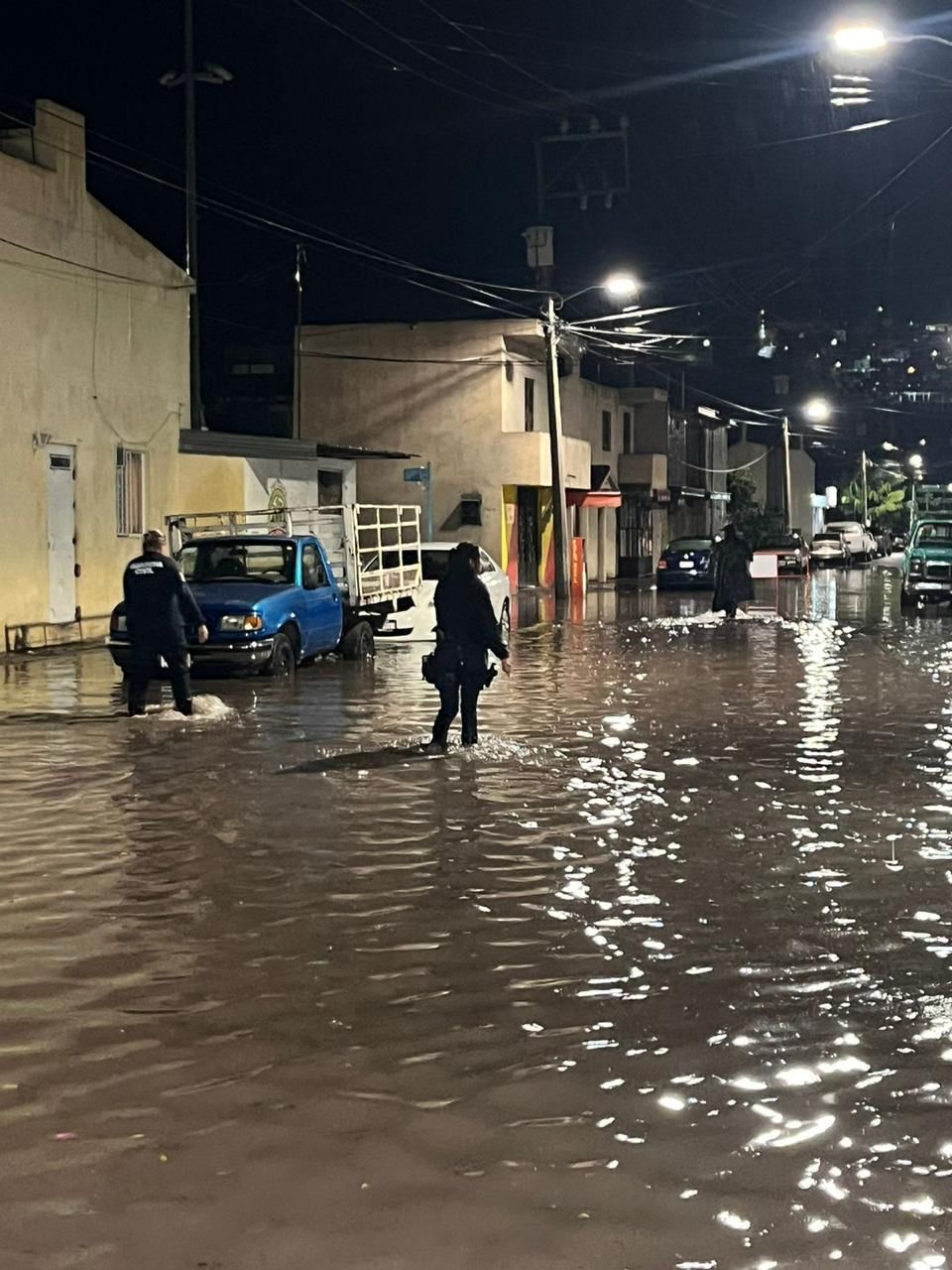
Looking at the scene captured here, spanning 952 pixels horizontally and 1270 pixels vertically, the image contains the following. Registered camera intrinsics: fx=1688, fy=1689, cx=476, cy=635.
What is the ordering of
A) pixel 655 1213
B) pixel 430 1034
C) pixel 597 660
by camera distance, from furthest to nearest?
pixel 597 660
pixel 430 1034
pixel 655 1213

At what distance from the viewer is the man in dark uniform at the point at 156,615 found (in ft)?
51.3

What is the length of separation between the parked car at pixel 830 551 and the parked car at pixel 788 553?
39.7ft

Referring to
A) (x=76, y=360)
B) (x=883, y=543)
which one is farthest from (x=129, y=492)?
(x=883, y=543)

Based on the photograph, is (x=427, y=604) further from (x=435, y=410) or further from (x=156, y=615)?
(x=435, y=410)

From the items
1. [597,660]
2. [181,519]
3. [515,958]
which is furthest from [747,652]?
[515,958]

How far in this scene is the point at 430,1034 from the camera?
20.1ft

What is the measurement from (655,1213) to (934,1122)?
116cm

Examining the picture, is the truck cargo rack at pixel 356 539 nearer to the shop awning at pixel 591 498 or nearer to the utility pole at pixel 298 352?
the utility pole at pixel 298 352

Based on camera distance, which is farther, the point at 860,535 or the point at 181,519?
the point at 860,535

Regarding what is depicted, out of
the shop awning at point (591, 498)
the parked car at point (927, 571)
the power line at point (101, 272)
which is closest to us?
the power line at point (101, 272)

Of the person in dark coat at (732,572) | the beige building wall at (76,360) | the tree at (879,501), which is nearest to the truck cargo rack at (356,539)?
the beige building wall at (76,360)

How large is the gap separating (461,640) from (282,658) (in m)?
6.50

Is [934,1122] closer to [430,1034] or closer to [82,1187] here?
[430,1034]

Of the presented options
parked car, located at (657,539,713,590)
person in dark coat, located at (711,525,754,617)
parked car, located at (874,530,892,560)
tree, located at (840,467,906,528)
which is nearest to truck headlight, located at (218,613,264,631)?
person in dark coat, located at (711,525,754,617)
